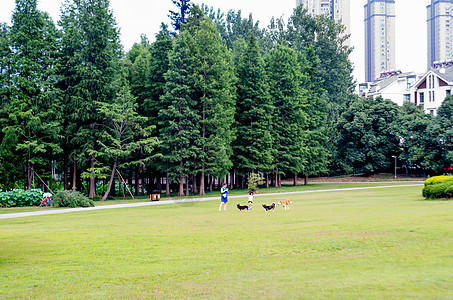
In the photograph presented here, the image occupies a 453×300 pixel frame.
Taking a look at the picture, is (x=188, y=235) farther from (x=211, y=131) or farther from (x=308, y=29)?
(x=308, y=29)

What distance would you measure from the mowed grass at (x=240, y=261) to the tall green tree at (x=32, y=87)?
22315 mm

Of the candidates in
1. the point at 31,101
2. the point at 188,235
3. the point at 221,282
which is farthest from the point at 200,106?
the point at 221,282

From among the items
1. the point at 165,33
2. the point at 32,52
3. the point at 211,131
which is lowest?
the point at 211,131

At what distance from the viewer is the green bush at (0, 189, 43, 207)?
2953 centimetres

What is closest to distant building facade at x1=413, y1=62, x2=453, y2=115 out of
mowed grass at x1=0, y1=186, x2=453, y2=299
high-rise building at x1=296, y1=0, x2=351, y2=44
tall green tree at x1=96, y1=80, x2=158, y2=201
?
tall green tree at x1=96, y1=80, x2=158, y2=201

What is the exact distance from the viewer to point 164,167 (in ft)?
133

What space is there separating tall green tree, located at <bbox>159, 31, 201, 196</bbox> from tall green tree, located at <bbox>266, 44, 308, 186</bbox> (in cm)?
1333

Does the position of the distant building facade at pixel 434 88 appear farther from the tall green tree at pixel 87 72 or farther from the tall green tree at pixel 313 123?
the tall green tree at pixel 87 72

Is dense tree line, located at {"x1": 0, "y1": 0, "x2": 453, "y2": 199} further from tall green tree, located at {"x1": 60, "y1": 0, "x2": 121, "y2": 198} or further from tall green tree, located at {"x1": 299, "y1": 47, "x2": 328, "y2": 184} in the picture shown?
tall green tree, located at {"x1": 299, "y1": 47, "x2": 328, "y2": 184}

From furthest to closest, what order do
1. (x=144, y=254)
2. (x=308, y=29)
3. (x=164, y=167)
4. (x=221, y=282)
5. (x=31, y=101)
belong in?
(x=308, y=29), (x=164, y=167), (x=31, y=101), (x=144, y=254), (x=221, y=282)

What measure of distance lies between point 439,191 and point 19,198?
87.1 feet

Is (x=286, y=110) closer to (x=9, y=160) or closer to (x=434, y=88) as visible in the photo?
(x=9, y=160)

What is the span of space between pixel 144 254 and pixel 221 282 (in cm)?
348

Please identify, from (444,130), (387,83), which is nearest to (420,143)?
(444,130)
